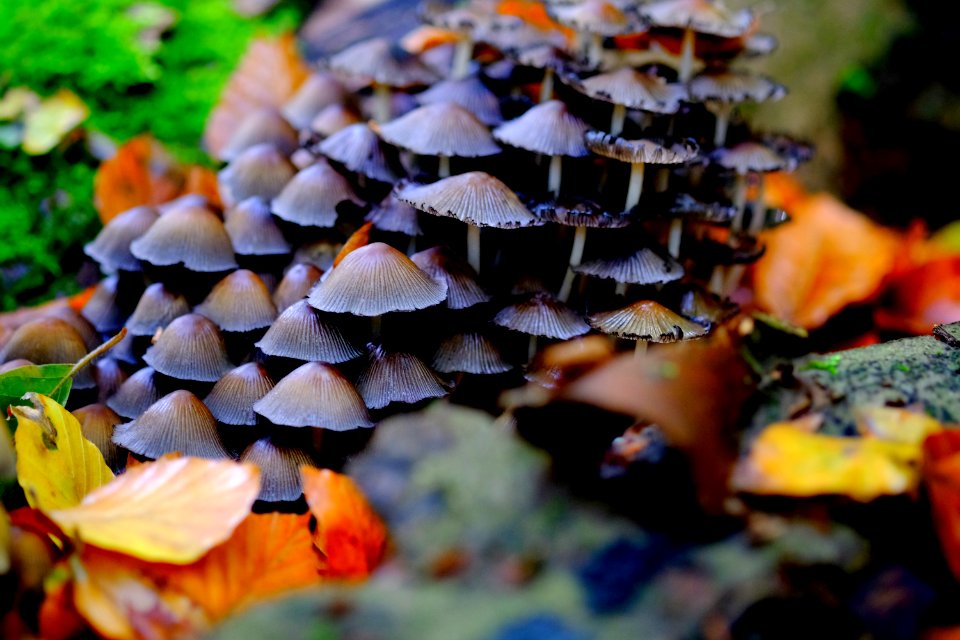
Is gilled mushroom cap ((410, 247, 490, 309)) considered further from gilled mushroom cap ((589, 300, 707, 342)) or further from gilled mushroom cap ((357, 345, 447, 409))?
gilled mushroom cap ((589, 300, 707, 342))

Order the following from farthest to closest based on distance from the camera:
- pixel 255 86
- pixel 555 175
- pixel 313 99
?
pixel 255 86, pixel 313 99, pixel 555 175

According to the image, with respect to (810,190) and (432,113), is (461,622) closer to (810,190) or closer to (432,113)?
(432,113)

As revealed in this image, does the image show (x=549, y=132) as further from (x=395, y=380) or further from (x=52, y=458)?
(x=52, y=458)

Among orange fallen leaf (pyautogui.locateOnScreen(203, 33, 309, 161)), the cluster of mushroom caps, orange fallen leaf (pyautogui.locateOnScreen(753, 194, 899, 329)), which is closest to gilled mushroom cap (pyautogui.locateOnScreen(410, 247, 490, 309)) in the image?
the cluster of mushroom caps

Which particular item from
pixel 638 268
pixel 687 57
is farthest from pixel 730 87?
pixel 638 268

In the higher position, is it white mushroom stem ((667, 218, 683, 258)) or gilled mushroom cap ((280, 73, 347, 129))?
gilled mushroom cap ((280, 73, 347, 129))

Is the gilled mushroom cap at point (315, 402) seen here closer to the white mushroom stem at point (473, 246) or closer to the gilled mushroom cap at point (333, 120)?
the white mushroom stem at point (473, 246)
